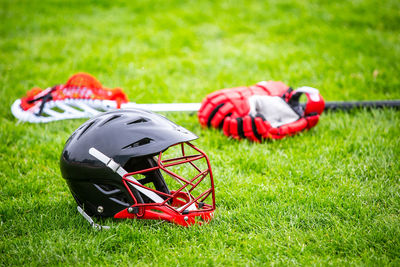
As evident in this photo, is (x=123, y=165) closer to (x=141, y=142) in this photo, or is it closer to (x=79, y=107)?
(x=141, y=142)

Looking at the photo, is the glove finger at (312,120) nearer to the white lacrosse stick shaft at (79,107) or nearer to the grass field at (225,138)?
the grass field at (225,138)

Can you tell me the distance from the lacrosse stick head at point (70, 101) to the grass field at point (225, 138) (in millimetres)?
161

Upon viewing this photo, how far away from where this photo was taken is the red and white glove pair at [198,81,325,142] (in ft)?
11.5

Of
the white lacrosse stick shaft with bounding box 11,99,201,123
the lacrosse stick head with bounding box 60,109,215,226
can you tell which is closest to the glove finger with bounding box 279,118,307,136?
the white lacrosse stick shaft with bounding box 11,99,201,123

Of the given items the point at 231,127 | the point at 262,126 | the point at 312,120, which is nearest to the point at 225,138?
the point at 231,127

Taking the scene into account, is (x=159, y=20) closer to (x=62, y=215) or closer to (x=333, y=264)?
(x=62, y=215)

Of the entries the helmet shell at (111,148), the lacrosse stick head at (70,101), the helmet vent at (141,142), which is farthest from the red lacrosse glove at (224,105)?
the helmet vent at (141,142)

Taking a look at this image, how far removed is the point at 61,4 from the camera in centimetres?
748

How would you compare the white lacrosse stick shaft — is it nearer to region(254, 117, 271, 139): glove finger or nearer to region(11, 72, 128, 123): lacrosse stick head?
region(11, 72, 128, 123): lacrosse stick head

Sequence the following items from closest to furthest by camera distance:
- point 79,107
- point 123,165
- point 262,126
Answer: point 123,165 < point 262,126 < point 79,107

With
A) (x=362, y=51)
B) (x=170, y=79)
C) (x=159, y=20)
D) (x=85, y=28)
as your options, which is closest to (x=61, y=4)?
(x=85, y=28)

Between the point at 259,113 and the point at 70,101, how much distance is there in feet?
6.43

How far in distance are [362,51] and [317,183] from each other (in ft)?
11.0

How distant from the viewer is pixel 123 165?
2275 mm
